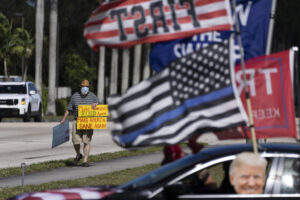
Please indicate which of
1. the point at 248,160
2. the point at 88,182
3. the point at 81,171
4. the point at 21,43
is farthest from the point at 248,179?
the point at 21,43

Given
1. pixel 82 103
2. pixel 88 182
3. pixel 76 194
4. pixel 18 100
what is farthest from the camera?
pixel 18 100

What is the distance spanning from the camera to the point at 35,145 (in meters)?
25.4

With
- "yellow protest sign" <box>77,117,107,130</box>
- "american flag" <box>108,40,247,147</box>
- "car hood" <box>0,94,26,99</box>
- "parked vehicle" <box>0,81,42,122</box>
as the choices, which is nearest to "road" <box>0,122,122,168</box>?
"yellow protest sign" <box>77,117,107,130</box>

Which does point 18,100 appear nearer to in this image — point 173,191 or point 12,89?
point 12,89

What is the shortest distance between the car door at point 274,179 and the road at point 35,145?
1156 centimetres

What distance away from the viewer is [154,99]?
23.6 ft

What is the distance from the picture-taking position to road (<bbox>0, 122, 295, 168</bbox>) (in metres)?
20.5

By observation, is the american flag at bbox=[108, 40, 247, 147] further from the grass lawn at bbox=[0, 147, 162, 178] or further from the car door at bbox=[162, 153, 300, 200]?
the grass lawn at bbox=[0, 147, 162, 178]

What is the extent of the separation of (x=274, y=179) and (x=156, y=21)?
1.61 m

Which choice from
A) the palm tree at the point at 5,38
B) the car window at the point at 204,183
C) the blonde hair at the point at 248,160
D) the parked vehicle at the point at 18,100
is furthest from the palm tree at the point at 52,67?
the blonde hair at the point at 248,160

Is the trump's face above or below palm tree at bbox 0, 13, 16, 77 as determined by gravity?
above

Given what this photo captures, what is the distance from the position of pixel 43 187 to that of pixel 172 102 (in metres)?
7.31

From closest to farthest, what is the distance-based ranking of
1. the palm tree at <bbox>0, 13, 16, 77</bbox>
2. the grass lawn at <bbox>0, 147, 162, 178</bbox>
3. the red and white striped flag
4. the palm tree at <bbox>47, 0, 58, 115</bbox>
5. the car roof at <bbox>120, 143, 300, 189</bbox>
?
1. the red and white striped flag
2. the car roof at <bbox>120, 143, 300, 189</bbox>
3. the grass lawn at <bbox>0, 147, 162, 178</bbox>
4. the palm tree at <bbox>47, 0, 58, 115</bbox>
5. the palm tree at <bbox>0, 13, 16, 77</bbox>

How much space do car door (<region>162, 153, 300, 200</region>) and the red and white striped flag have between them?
3.61 feet
